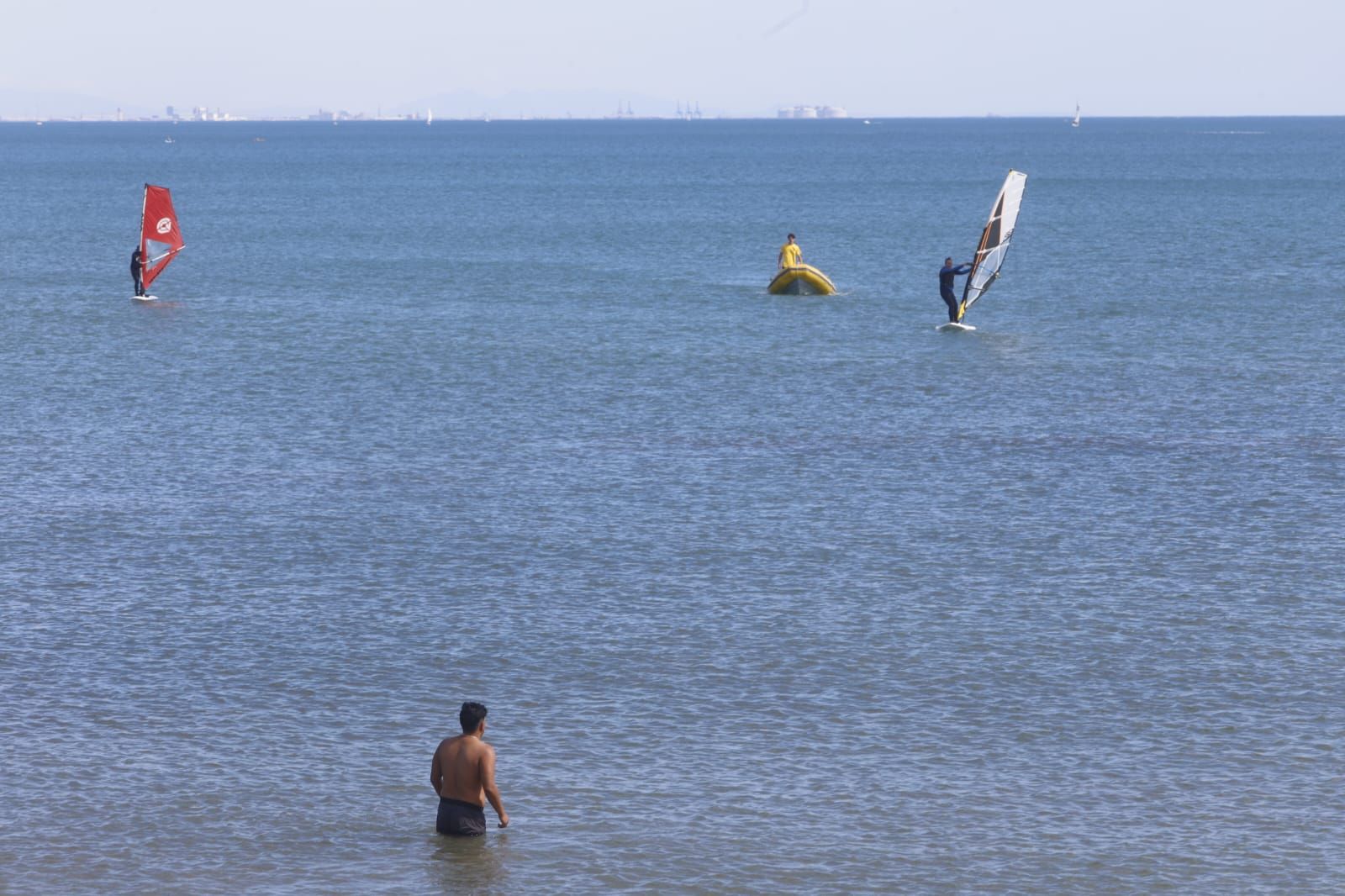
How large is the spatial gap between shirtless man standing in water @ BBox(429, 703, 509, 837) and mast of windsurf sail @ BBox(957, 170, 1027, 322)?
119 ft

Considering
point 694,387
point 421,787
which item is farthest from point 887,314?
point 421,787

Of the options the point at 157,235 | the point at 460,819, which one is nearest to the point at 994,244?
the point at 157,235

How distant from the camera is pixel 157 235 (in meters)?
59.4

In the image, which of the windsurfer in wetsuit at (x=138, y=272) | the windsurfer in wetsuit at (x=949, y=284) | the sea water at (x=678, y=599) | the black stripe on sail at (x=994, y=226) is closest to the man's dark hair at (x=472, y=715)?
the sea water at (x=678, y=599)

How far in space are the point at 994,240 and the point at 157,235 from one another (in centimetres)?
2768

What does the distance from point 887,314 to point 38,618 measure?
3829 cm

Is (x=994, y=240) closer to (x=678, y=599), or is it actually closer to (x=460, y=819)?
(x=678, y=599)

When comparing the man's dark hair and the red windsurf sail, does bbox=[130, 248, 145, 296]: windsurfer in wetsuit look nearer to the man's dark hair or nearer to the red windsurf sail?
the red windsurf sail

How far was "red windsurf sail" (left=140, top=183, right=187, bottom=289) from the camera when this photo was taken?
188ft

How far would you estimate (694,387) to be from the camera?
42219mm

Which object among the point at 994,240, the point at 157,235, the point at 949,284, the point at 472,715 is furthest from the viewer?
the point at 157,235

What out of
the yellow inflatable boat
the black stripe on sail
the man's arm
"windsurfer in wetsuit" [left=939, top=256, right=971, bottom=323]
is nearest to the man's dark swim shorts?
the man's arm

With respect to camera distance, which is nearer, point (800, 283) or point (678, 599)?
point (678, 599)

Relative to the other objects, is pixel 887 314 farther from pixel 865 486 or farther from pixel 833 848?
pixel 833 848
